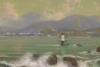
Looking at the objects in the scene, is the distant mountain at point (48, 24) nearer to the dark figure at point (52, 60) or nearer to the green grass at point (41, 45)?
the green grass at point (41, 45)

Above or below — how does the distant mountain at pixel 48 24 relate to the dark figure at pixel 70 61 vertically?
above

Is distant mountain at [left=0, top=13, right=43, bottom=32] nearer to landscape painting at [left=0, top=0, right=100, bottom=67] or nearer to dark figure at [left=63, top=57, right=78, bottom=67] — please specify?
landscape painting at [left=0, top=0, right=100, bottom=67]

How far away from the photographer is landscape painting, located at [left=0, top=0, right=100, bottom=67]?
260 cm

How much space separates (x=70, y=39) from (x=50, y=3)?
367mm

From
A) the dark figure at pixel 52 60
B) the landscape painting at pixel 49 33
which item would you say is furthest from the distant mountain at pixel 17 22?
the dark figure at pixel 52 60

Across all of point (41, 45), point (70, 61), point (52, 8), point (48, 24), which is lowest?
point (70, 61)

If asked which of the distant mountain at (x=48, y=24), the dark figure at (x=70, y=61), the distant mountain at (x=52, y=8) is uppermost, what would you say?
the distant mountain at (x=52, y=8)

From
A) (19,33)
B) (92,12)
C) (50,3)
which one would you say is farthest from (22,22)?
(92,12)

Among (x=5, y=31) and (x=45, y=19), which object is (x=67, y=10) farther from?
(x=5, y=31)

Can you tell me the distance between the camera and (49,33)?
8.64ft

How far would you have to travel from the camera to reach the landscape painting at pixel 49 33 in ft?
8.54

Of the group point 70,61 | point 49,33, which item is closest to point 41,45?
point 49,33

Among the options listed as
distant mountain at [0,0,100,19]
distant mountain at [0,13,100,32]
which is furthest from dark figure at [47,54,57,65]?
distant mountain at [0,0,100,19]

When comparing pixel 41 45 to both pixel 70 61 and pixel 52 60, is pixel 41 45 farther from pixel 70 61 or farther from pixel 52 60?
pixel 70 61
